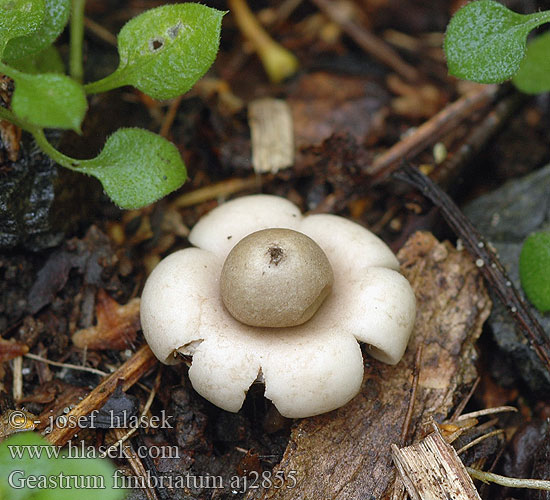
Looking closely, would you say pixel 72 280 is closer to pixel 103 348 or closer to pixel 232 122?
pixel 103 348

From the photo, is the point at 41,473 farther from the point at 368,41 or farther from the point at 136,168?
the point at 368,41

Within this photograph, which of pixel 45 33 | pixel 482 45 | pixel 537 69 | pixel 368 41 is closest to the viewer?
pixel 482 45

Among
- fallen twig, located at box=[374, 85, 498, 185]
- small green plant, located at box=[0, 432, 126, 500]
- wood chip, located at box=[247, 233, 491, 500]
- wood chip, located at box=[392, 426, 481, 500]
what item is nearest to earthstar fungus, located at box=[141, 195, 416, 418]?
wood chip, located at box=[247, 233, 491, 500]

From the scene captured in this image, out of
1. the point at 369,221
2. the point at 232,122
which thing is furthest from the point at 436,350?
the point at 232,122

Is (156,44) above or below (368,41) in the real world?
above

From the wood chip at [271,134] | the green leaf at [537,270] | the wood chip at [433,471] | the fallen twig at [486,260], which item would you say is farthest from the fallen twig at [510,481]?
the wood chip at [271,134]

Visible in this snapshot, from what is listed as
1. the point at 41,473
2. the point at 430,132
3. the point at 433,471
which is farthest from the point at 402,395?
the point at 430,132

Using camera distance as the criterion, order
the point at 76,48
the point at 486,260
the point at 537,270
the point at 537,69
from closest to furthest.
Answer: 1. the point at 537,270
2. the point at 486,260
3. the point at 76,48
4. the point at 537,69
